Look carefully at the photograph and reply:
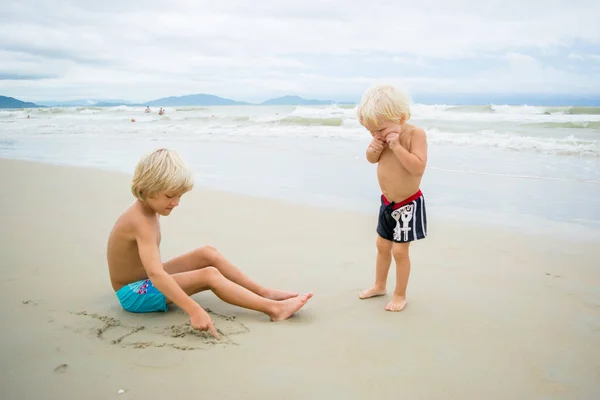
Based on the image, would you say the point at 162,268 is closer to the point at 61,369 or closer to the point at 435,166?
the point at 61,369

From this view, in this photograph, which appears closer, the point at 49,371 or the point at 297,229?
the point at 49,371

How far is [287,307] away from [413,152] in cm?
122

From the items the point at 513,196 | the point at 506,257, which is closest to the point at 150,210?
the point at 506,257

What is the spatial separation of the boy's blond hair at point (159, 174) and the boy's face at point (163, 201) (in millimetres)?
25

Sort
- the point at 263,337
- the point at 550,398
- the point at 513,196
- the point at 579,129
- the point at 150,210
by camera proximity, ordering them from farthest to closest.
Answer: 1. the point at 579,129
2. the point at 513,196
3. the point at 150,210
4. the point at 263,337
5. the point at 550,398

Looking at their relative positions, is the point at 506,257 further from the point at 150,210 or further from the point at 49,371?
the point at 49,371

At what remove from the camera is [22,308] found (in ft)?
8.87

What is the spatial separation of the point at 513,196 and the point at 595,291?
297cm

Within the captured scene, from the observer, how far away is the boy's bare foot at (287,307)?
8.89 ft

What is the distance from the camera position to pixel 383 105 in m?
2.76

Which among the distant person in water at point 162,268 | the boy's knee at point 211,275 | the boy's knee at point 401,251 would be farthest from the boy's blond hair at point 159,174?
the boy's knee at point 401,251

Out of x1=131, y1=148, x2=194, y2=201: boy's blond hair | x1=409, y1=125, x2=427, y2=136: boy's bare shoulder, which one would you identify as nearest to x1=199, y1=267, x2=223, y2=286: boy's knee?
x1=131, y1=148, x2=194, y2=201: boy's blond hair

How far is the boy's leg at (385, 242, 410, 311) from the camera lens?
2.91 metres

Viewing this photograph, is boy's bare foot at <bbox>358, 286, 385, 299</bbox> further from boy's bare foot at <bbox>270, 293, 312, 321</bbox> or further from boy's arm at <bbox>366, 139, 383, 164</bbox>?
boy's arm at <bbox>366, 139, 383, 164</bbox>
